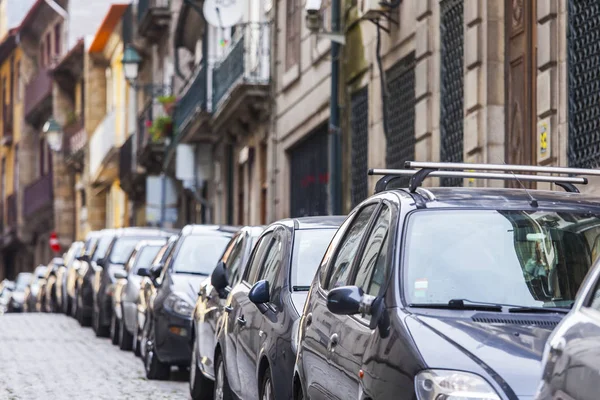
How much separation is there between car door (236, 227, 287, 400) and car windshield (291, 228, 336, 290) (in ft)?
0.36

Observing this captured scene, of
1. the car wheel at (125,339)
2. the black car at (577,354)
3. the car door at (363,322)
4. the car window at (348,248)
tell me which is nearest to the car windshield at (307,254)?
the car window at (348,248)

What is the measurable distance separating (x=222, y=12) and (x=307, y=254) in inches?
762

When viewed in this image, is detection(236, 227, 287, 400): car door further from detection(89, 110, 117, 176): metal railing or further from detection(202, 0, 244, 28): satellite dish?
detection(89, 110, 117, 176): metal railing

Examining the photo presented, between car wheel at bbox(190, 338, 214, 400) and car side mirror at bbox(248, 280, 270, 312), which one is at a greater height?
car side mirror at bbox(248, 280, 270, 312)

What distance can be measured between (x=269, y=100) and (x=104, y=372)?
1293cm

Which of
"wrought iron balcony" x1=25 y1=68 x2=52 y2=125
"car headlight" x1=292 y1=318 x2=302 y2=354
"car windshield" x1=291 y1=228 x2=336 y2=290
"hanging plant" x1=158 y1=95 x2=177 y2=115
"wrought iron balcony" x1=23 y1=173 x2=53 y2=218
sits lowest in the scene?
"car headlight" x1=292 y1=318 x2=302 y2=354

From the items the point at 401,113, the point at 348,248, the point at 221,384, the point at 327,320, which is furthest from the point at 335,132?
the point at 327,320

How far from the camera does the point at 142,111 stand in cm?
4400

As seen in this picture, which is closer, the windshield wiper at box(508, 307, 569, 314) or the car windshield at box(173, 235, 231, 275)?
the windshield wiper at box(508, 307, 569, 314)

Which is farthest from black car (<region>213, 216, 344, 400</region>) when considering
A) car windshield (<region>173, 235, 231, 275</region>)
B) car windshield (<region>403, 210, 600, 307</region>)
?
car windshield (<region>173, 235, 231, 275</region>)

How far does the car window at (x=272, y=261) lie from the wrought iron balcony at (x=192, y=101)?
873 inches

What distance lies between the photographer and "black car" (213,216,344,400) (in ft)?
31.7

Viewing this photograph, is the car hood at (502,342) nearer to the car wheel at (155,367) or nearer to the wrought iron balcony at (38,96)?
the car wheel at (155,367)

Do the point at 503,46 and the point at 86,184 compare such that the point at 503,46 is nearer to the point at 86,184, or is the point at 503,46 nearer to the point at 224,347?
the point at 224,347
